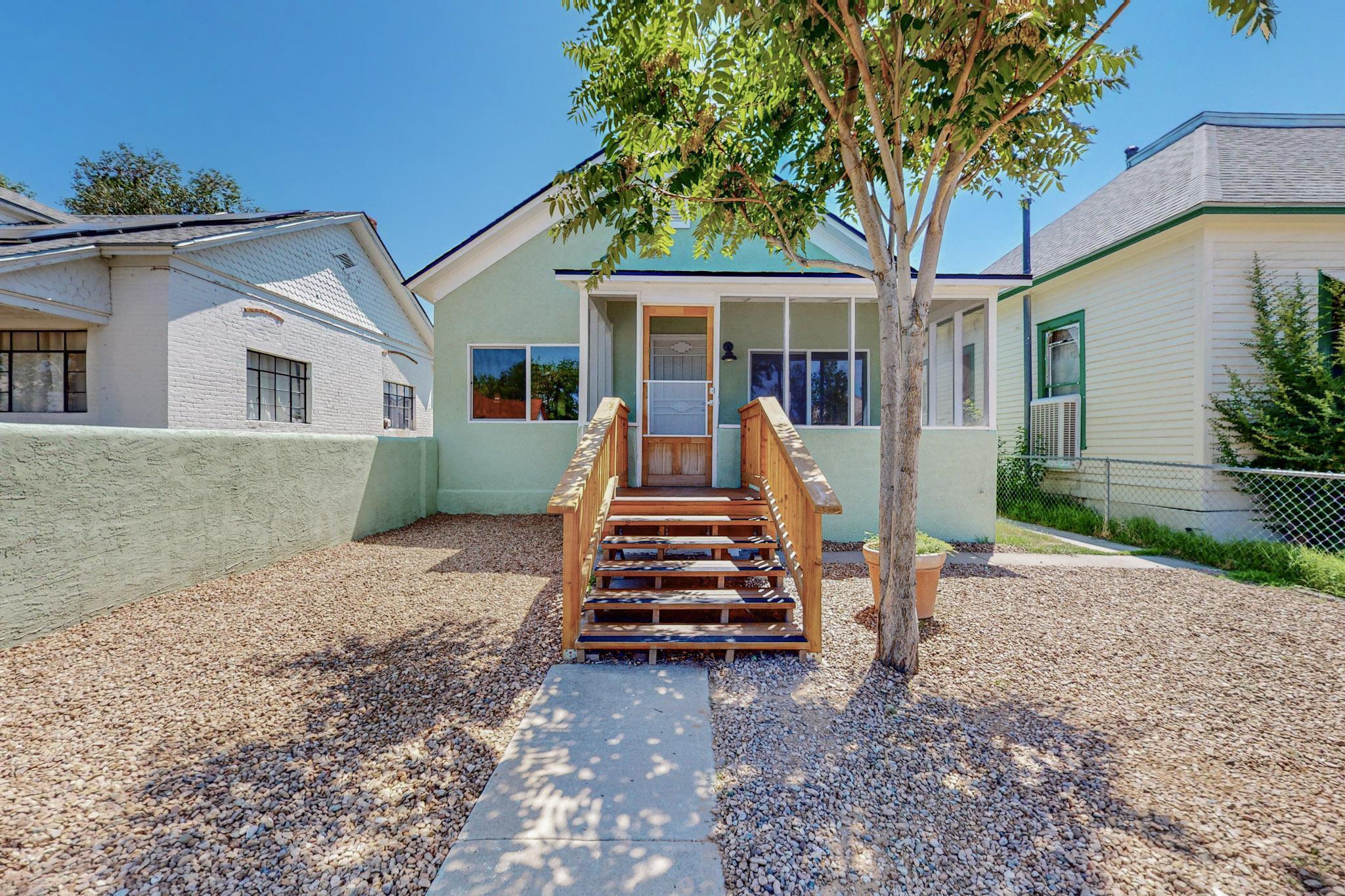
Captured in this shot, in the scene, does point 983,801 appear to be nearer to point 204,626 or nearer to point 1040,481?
A: point 204,626

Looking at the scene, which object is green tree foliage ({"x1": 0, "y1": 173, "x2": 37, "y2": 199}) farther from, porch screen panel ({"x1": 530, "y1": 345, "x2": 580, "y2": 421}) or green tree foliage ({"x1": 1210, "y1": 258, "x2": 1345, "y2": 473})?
green tree foliage ({"x1": 1210, "y1": 258, "x2": 1345, "y2": 473})

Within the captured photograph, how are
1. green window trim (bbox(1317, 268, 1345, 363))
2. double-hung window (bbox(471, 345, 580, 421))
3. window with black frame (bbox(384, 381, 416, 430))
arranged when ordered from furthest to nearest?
window with black frame (bbox(384, 381, 416, 430))
double-hung window (bbox(471, 345, 580, 421))
green window trim (bbox(1317, 268, 1345, 363))

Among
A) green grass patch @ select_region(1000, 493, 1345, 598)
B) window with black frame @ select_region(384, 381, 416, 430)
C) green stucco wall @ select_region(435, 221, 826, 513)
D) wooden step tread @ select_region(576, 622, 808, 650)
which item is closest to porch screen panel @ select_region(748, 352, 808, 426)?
green stucco wall @ select_region(435, 221, 826, 513)

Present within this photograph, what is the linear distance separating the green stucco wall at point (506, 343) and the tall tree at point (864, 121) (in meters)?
4.44

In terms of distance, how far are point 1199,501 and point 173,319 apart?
1440cm

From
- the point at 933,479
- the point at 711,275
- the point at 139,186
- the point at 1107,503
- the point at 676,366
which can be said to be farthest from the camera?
the point at 139,186

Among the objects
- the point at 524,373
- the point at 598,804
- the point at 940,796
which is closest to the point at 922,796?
the point at 940,796

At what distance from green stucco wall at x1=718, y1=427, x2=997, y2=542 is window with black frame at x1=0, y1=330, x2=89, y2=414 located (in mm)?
10011

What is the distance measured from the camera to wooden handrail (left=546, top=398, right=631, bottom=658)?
3480 mm

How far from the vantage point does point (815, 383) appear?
8.58m

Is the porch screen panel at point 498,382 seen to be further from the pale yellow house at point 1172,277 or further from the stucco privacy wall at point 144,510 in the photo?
the pale yellow house at point 1172,277

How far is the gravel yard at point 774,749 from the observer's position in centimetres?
189

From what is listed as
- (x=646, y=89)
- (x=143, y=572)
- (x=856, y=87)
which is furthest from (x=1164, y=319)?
(x=143, y=572)

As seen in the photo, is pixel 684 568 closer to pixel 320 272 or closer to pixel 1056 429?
pixel 1056 429
